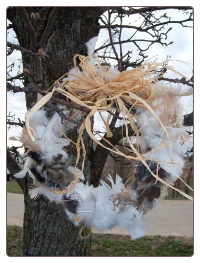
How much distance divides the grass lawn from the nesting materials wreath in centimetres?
241

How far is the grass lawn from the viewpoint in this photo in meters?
3.48

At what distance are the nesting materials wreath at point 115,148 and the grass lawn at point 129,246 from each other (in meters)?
2.41

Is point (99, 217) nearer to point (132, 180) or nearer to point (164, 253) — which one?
point (132, 180)

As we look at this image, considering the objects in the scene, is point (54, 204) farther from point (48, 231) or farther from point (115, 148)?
point (115, 148)

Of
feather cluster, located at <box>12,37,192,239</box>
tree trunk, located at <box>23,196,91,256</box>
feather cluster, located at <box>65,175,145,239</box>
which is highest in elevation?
feather cluster, located at <box>12,37,192,239</box>

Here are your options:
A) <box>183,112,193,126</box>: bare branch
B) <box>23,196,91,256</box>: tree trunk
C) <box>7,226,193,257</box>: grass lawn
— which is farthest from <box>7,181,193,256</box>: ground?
<box>183,112,193,126</box>: bare branch

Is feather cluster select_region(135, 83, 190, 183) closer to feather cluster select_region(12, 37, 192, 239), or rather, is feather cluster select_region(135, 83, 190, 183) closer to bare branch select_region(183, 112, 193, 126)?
feather cluster select_region(12, 37, 192, 239)

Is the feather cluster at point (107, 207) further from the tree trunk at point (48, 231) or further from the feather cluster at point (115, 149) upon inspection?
the tree trunk at point (48, 231)

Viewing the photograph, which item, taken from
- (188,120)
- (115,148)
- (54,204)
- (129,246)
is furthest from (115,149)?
(129,246)

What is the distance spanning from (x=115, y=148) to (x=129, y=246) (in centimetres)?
302

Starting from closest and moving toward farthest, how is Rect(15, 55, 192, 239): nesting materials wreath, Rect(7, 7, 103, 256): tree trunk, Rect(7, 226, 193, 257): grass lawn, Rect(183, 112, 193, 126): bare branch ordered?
1. Rect(15, 55, 192, 239): nesting materials wreath
2. Rect(183, 112, 193, 126): bare branch
3. Rect(7, 7, 103, 256): tree trunk
4. Rect(7, 226, 193, 257): grass lawn

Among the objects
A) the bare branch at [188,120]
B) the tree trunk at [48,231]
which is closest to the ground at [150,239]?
the tree trunk at [48,231]

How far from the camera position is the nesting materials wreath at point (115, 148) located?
102cm

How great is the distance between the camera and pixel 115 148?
3.30 ft
